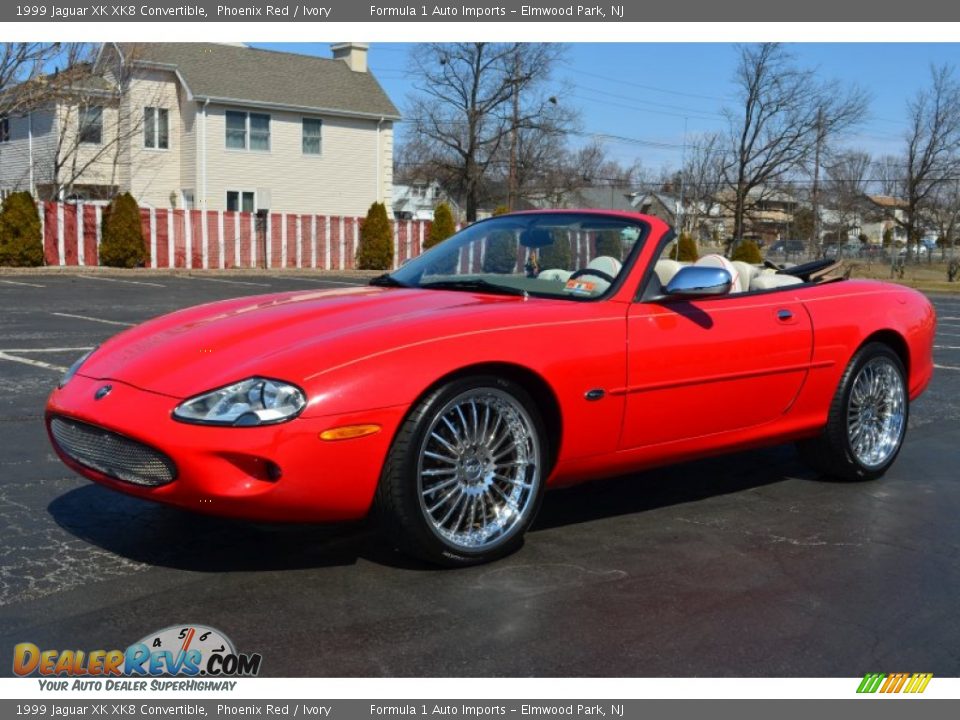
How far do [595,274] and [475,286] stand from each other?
55 centimetres

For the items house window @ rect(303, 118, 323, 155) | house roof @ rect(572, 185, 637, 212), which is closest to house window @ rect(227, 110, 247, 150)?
house window @ rect(303, 118, 323, 155)

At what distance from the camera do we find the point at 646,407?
4.82 metres

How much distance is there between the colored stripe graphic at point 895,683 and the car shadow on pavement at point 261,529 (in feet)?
5.47

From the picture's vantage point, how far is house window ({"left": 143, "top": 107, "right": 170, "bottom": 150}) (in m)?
36.6

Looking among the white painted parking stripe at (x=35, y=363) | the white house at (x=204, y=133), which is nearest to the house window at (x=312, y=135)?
the white house at (x=204, y=133)

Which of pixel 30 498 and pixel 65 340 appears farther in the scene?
pixel 65 340

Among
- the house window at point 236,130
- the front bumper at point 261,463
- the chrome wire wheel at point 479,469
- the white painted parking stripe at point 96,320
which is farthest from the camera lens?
the house window at point 236,130

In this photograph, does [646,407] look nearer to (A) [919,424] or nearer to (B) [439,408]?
(B) [439,408]

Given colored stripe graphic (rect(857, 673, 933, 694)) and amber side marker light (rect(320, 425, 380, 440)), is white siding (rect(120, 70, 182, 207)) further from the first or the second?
colored stripe graphic (rect(857, 673, 933, 694))

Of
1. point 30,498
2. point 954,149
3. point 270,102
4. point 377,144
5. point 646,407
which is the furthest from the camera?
point 954,149

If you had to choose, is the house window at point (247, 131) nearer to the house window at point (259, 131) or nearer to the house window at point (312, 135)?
the house window at point (259, 131)

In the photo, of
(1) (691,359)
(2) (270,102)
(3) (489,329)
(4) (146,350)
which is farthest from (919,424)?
(2) (270,102)

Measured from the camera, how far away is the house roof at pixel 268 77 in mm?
36094

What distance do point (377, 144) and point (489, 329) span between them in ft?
122
